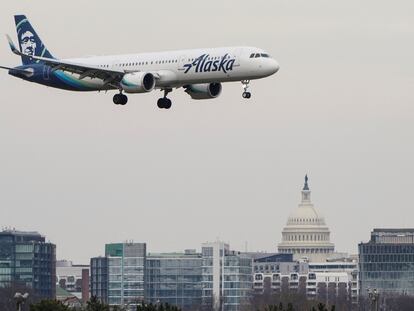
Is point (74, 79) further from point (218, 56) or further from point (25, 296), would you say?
point (25, 296)

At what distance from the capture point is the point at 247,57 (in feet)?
551

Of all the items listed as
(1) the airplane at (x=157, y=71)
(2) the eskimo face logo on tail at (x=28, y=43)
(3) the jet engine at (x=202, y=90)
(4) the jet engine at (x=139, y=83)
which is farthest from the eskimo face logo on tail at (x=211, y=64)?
(2) the eskimo face logo on tail at (x=28, y=43)

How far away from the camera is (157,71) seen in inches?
6732

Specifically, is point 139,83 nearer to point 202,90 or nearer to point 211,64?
point 211,64

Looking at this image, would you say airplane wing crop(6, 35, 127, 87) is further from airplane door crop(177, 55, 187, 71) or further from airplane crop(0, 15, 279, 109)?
airplane door crop(177, 55, 187, 71)

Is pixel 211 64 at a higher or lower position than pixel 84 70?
lower

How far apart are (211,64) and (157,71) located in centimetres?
575

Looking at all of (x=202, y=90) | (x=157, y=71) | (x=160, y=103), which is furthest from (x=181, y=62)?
(x=160, y=103)

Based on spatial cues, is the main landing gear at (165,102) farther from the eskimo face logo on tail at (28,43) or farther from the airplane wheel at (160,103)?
the eskimo face logo on tail at (28,43)

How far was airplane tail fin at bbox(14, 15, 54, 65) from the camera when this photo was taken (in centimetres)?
18812

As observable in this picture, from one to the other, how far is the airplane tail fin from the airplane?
20.6 ft

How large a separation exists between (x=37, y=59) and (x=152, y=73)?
31.0 feet

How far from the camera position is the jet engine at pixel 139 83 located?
168625mm

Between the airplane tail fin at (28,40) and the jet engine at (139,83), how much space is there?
19.0 meters
